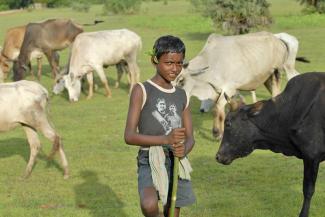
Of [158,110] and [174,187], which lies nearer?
[174,187]

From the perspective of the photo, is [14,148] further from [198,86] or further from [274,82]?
[274,82]

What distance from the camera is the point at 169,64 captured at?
477 centimetres

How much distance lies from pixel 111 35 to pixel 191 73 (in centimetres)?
638

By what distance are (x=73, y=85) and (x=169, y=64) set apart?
13.1 m

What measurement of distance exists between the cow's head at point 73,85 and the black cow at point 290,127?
34.5 ft

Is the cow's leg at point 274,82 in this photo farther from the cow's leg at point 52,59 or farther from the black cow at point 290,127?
the cow's leg at point 52,59

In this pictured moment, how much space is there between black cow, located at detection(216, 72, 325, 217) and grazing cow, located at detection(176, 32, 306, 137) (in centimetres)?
450

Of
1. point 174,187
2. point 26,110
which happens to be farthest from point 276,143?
point 26,110

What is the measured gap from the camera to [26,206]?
8281 millimetres

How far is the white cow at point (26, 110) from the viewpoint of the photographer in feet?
30.5

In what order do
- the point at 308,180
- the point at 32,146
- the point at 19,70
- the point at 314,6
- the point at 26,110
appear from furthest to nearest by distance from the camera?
the point at 314,6, the point at 19,70, the point at 32,146, the point at 26,110, the point at 308,180

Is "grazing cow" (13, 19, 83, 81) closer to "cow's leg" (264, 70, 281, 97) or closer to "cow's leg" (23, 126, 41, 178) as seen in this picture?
"cow's leg" (264, 70, 281, 97)

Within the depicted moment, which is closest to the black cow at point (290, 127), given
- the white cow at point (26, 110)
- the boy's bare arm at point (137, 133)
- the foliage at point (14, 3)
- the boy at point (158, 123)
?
the boy at point (158, 123)

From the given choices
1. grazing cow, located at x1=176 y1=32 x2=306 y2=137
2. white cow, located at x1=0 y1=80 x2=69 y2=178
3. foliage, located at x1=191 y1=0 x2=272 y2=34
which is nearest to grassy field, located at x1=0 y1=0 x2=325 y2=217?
white cow, located at x1=0 y1=80 x2=69 y2=178
